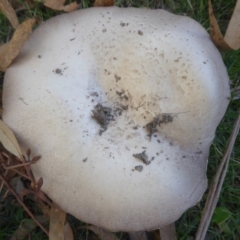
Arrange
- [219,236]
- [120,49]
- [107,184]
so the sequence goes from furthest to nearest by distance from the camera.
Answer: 1. [219,236]
2. [120,49]
3. [107,184]

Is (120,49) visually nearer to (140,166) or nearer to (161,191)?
(140,166)

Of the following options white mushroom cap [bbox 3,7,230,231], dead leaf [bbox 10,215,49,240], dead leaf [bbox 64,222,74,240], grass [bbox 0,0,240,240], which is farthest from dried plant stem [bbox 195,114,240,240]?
dead leaf [bbox 10,215,49,240]

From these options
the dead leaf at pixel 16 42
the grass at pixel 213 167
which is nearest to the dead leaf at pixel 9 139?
the dead leaf at pixel 16 42

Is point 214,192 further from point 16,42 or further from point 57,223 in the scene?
point 16,42

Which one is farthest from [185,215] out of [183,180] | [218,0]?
[218,0]

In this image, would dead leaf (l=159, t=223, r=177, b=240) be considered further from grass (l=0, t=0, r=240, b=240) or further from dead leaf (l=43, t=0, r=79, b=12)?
dead leaf (l=43, t=0, r=79, b=12)
